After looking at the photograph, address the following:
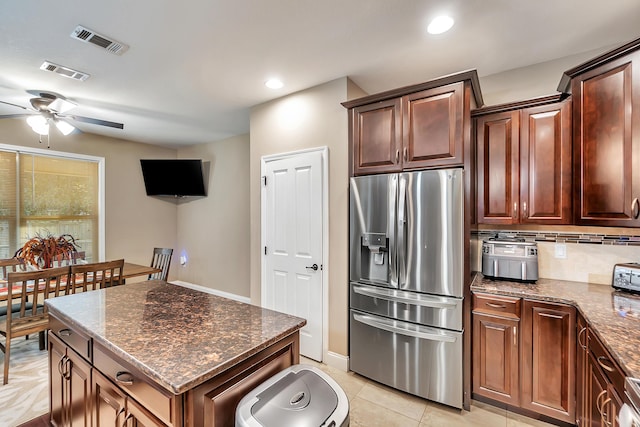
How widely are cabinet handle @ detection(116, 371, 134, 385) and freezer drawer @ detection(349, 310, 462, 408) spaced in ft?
5.86

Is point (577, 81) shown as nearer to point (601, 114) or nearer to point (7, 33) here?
point (601, 114)

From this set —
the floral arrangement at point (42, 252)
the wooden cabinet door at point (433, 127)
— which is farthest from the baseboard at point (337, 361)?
the floral arrangement at point (42, 252)

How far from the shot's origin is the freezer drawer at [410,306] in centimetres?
210

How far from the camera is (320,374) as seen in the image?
123 centimetres

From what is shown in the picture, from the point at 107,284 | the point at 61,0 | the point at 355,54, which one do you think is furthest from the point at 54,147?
the point at 355,54

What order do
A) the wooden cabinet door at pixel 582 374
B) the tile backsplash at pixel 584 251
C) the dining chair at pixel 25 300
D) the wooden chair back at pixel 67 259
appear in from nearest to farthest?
the wooden cabinet door at pixel 582 374 → the tile backsplash at pixel 584 251 → the dining chair at pixel 25 300 → the wooden chair back at pixel 67 259

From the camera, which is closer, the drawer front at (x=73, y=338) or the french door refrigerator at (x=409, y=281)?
the drawer front at (x=73, y=338)

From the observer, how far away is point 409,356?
7.32 ft

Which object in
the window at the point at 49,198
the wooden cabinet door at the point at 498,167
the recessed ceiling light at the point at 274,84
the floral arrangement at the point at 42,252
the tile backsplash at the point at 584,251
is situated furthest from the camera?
the window at the point at 49,198

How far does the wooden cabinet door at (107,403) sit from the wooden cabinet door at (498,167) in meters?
2.62

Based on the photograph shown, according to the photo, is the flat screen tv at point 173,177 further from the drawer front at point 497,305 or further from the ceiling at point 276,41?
the drawer front at point 497,305

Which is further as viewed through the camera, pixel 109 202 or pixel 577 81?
pixel 109 202

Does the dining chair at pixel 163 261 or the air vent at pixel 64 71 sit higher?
the air vent at pixel 64 71

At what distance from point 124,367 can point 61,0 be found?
214 cm
